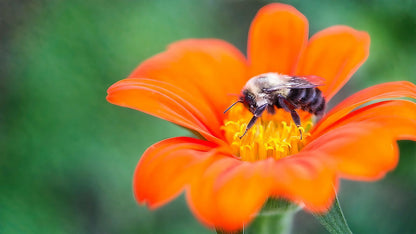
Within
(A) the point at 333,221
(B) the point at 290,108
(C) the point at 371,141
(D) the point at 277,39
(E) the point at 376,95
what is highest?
(D) the point at 277,39

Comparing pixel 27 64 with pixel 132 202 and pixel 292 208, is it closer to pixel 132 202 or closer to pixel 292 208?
pixel 132 202

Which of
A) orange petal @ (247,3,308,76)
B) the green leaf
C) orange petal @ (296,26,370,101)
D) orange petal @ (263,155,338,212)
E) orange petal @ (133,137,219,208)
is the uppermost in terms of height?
orange petal @ (247,3,308,76)

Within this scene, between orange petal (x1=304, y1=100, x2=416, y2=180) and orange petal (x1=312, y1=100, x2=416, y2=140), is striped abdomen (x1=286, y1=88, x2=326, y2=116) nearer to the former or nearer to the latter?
orange petal (x1=312, y1=100, x2=416, y2=140)

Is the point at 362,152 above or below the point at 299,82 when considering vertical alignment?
below

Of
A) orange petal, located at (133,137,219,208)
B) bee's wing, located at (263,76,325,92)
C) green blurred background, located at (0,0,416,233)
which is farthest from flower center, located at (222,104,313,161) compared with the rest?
green blurred background, located at (0,0,416,233)

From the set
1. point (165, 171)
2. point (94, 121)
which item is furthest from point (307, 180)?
point (94, 121)

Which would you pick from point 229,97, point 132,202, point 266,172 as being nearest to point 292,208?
point 266,172

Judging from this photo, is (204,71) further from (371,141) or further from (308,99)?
(371,141)
